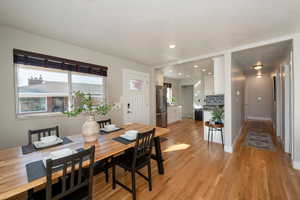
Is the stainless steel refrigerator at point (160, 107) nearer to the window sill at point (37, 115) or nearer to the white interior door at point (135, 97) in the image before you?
the white interior door at point (135, 97)

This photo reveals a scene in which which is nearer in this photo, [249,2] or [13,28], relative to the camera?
[249,2]

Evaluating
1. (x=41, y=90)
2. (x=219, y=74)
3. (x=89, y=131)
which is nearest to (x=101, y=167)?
(x=89, y=131)

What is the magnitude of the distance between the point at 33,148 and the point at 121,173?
1364 millimetres

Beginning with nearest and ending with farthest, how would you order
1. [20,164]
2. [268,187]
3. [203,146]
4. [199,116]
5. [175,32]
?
[20,164]
[268,187]
[175,32]
[203,146]
[199,116]

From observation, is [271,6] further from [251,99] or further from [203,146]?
[251,99]

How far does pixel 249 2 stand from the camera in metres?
1.49

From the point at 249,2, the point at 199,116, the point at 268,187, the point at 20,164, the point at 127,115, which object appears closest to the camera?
the point at 20,164

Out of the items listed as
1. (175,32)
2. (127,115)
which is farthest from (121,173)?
(175,32)

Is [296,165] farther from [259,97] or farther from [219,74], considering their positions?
[259,97]

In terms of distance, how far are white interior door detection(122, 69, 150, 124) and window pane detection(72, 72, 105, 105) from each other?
66 cm

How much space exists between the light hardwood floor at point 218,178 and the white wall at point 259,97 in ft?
14.4

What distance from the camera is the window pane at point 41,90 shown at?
2191mm

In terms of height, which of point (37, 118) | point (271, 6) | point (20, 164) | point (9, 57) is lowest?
point (20, 164)

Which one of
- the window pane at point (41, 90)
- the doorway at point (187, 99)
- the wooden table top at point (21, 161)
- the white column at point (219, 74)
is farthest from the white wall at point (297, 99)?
the doorway at point (187, 99)
